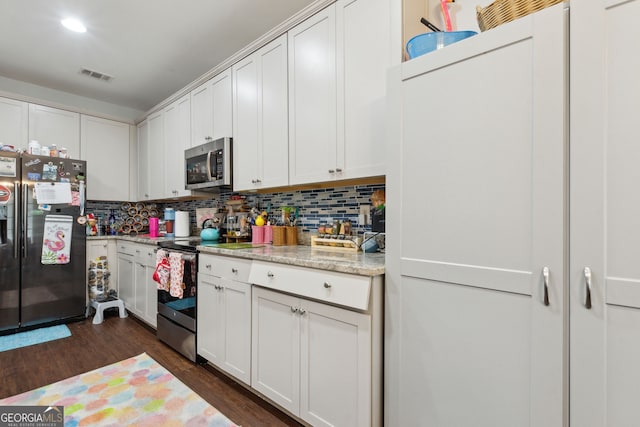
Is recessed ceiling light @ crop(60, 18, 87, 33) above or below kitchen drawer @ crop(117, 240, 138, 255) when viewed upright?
above

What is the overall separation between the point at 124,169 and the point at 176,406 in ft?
11.0

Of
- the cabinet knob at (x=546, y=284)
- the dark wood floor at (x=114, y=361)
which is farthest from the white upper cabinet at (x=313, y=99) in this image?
the dark wood floor at (x=114, y=361)

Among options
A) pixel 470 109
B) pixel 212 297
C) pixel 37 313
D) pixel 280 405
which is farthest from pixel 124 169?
pixel 470 109

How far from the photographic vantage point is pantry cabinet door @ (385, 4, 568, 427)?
3.25ft

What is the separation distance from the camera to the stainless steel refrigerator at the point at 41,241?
2.96 meters

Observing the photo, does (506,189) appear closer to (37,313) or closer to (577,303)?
(577,303)

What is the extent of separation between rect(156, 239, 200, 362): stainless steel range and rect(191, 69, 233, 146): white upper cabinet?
3.54 feet

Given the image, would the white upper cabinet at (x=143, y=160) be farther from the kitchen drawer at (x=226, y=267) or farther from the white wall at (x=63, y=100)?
the kitchen drawer at (x=226, y=267)

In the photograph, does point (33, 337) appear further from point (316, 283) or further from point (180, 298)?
point (316, 283)

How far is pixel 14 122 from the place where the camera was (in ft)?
10.8

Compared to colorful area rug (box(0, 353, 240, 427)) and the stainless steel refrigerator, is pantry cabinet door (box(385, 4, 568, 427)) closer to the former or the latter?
colorful area rug (box(0, 353, 240, 427))

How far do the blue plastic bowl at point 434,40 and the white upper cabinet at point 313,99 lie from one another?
630 mm

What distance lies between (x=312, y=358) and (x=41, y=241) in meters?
3.21

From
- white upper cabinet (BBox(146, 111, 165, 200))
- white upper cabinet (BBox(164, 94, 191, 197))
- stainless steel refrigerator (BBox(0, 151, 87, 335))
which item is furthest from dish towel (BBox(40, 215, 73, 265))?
white upper cabinet (BBox(164, 94, 191, 197))
